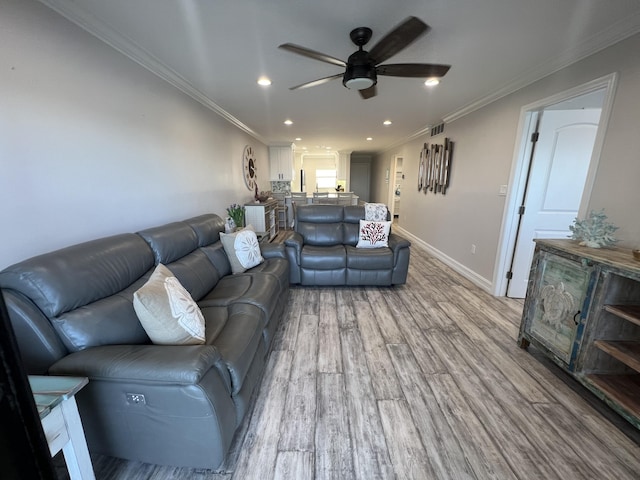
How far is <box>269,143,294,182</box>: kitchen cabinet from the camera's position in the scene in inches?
283

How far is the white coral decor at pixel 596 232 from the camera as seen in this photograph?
1.72 metres

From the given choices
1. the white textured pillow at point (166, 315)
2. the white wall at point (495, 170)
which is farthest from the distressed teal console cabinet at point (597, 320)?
the white textured pillow at point (166, 315)

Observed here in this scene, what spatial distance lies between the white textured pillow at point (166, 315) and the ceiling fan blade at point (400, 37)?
1.88 meters

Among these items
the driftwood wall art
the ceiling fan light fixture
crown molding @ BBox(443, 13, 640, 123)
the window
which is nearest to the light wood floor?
the ceiling fan light fixture

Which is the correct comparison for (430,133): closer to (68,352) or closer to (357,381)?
(357,381)

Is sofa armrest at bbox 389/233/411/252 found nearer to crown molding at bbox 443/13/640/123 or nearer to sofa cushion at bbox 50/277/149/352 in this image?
crown molding at bbox 443/13/640/123

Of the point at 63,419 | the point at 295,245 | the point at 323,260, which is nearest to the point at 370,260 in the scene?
the point at 323,260

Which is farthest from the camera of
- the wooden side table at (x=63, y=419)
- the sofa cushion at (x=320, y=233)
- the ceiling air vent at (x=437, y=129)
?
the ceiling air vent at (x=437, y=129)

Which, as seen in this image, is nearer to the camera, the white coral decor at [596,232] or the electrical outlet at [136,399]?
the electrical outlet at [136,399]

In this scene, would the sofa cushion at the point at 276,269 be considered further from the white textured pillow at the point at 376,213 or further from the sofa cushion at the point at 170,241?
the white textured pillow at the point at 376,213

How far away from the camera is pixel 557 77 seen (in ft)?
7.57

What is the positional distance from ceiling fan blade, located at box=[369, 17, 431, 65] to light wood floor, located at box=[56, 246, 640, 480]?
7.06ft

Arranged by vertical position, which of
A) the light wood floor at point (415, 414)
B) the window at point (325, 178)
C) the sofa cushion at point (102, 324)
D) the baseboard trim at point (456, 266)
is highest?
the window at point (325, 178)

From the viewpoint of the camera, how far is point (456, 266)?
3.92m
